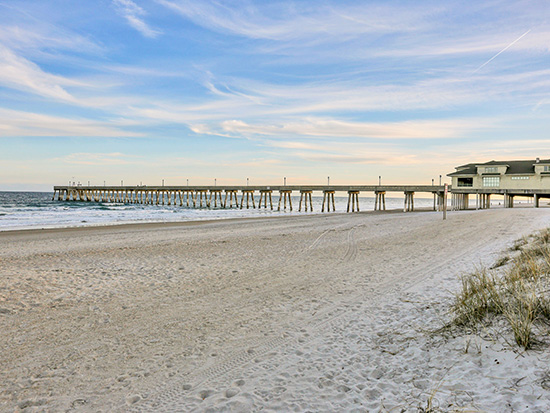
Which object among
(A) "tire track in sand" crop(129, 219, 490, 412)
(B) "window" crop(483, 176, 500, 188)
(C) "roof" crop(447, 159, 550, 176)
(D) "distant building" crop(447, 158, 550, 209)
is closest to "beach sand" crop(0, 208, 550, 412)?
(A) "tire track in sand" crop(129, 219, 490, 412)

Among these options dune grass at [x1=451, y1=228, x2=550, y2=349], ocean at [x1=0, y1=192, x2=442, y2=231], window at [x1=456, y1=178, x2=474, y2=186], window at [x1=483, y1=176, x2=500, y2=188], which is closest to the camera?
A: dune grass at [x1=451, y1=228, x2=550, y2=349]

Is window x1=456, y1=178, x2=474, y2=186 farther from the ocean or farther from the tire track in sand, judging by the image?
the tire track in sand

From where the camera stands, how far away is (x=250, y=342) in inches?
194

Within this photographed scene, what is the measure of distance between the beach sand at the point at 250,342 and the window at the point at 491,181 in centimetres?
4466

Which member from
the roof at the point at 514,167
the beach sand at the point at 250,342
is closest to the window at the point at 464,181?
the roof at the point at 514,167

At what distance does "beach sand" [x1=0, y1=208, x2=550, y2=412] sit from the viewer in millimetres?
3439

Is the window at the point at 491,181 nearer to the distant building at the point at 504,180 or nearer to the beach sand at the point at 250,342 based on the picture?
the distant building at the point at 504,180

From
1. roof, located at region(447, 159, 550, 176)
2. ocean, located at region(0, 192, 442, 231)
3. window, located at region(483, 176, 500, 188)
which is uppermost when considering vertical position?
roof, located at region(447, 159, 550, 176)

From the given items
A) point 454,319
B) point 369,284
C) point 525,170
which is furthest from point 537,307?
point 525,170

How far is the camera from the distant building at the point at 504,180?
45.2 metres

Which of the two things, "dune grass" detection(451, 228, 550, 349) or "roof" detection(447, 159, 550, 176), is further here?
"roof" detection(447, 159, 550, 176)

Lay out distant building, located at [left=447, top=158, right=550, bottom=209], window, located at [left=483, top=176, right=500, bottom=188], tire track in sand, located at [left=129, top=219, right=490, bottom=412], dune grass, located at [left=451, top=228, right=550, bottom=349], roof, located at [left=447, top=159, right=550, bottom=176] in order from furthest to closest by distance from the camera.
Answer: window, located at [left=483, top=176, right=500, bottom=188]
roof, located at [left=447, top=159, right=550, bottom=176]
distant building, located at [left=447, top=158, right=550, bottom=209]
dune grass, located at [left=451, top=228, right=550, bottom=349]
tire track in sand, located at [left=129, top=219, right=490, bottom=412]

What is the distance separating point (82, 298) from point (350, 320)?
5.07 metres

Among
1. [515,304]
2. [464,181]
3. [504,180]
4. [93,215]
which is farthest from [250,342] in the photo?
[464,181]
